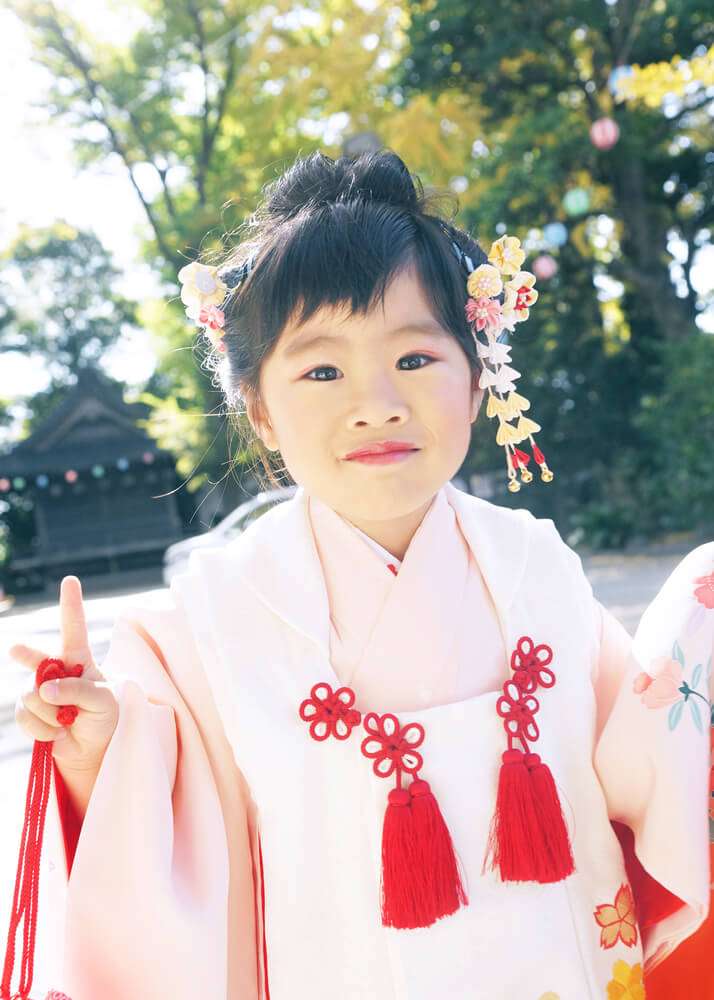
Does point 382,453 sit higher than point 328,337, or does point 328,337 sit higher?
point 328,337

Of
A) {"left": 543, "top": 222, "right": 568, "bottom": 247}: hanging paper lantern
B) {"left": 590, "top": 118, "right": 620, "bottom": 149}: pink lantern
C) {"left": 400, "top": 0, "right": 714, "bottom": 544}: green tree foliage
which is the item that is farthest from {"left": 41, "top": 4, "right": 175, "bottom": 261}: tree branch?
{"left": 590, "top": 118, "right": 620, "bottom": 149}: pink lantern

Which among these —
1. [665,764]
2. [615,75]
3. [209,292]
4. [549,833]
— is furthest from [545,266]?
[549,833]

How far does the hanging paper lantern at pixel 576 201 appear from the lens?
10195 mm

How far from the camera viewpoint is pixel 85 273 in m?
28.0

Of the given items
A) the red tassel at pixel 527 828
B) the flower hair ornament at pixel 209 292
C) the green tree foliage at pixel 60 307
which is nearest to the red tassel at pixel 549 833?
the red tassel at pixel 527 828

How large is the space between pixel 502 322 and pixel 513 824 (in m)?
0.83

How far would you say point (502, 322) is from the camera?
5.39 ft

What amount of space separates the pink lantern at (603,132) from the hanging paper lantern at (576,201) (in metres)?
0.55

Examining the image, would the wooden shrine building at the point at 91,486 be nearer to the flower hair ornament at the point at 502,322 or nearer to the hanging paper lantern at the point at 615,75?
the hanging paper lantern at the point at 615,75

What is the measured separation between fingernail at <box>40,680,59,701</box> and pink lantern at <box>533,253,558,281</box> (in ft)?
33.0

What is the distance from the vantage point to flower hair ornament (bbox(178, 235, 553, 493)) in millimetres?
1605

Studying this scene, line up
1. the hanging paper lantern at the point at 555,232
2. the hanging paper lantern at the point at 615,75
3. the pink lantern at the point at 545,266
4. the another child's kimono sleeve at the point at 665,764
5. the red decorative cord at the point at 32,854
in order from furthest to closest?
the pink lantern at the point at 545,266 < the hanging paper lantern at the point at 555,232 < the hanging paper lantern at the point at 615,75 < the another child's kimono sleeve at the point at 665,764 < the red decorative cord at the point at 32,854

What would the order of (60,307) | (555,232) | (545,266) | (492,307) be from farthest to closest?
(60,307), (545,266), (555,232), (492,307)

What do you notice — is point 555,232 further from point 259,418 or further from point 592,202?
point 259,418
